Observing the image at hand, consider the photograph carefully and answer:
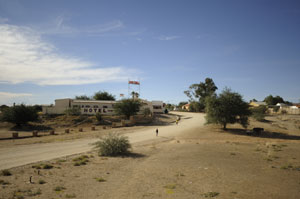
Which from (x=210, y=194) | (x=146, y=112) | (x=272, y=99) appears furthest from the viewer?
(x=272, y=99)

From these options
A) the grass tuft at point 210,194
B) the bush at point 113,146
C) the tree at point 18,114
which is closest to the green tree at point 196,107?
the tree at point 18,114

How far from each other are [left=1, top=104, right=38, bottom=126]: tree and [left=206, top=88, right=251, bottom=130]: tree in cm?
3632

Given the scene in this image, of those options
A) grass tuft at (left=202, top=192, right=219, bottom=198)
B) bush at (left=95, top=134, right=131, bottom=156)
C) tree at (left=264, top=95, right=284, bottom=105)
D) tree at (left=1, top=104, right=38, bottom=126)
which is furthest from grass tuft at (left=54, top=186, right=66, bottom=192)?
tree at (left=264, top=95, right=284, bottom=105)

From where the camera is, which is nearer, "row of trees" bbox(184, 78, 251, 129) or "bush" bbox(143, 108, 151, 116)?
"row of trees" bbox(184, 78, 251, 129)

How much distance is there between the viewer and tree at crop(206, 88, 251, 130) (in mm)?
35125

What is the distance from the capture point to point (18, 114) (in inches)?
1550

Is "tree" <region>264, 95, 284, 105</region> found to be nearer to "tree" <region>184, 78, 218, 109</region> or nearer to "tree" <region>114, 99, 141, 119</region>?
"tree" <region>184, 78, 218, 109</region>

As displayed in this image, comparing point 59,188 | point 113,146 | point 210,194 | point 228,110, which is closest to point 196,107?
point 228,110

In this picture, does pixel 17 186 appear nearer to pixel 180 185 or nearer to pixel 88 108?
pixel 180 185

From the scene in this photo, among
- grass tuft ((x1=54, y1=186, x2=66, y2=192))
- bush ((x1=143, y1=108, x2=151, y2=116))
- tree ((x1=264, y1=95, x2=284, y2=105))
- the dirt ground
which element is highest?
tree ((x1=264, y1=95, x2=284, y2=105))

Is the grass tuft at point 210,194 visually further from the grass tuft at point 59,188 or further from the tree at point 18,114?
the tree at point 18,114

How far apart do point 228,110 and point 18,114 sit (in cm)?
4081

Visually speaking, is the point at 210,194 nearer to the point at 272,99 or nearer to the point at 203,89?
the point at 203,89

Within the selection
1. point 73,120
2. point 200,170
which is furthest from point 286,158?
point 73,120
